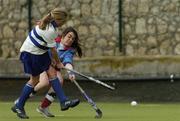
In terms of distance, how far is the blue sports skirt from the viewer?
38.0 feet

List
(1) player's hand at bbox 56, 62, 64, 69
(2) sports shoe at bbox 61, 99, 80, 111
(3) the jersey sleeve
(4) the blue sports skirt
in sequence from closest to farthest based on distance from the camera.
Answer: (2) sports shoe at bbox 61, 99, 80, 111
(4) the blue sports skirt
(1) player's hand at bbox 56, 62, 64, 69
(3) the jersey sleeve

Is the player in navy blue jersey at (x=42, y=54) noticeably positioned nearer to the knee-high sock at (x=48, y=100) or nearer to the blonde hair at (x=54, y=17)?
the blonde hair at (x=54, y=17)

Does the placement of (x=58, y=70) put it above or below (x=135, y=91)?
above

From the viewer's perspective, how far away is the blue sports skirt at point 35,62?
456 inches

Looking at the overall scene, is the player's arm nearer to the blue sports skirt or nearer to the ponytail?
the blue sports skirt

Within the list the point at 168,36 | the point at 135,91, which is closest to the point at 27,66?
the point at 135,91

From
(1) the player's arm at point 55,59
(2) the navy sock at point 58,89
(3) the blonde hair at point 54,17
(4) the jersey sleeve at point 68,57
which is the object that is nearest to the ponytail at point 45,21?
(3) the blonde hair at point 54,17

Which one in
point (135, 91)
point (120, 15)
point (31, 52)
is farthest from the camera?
point (120, 15)

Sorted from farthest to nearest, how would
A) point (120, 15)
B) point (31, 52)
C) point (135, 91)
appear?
point (120, 15) < point (135, 91) < point (31, 52)

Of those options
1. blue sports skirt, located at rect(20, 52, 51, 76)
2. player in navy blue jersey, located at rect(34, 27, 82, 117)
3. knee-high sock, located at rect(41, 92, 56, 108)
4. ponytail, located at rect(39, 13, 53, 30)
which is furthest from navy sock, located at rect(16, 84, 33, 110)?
ponytail, located at rect(39, 13, 53, 30)

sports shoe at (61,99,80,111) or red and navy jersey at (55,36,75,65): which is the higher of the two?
red and navy jersey at (55,36,75,65)

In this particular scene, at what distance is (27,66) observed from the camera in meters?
11.6

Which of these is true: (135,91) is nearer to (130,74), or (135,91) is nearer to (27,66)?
(130,74)

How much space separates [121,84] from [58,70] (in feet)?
21.7
